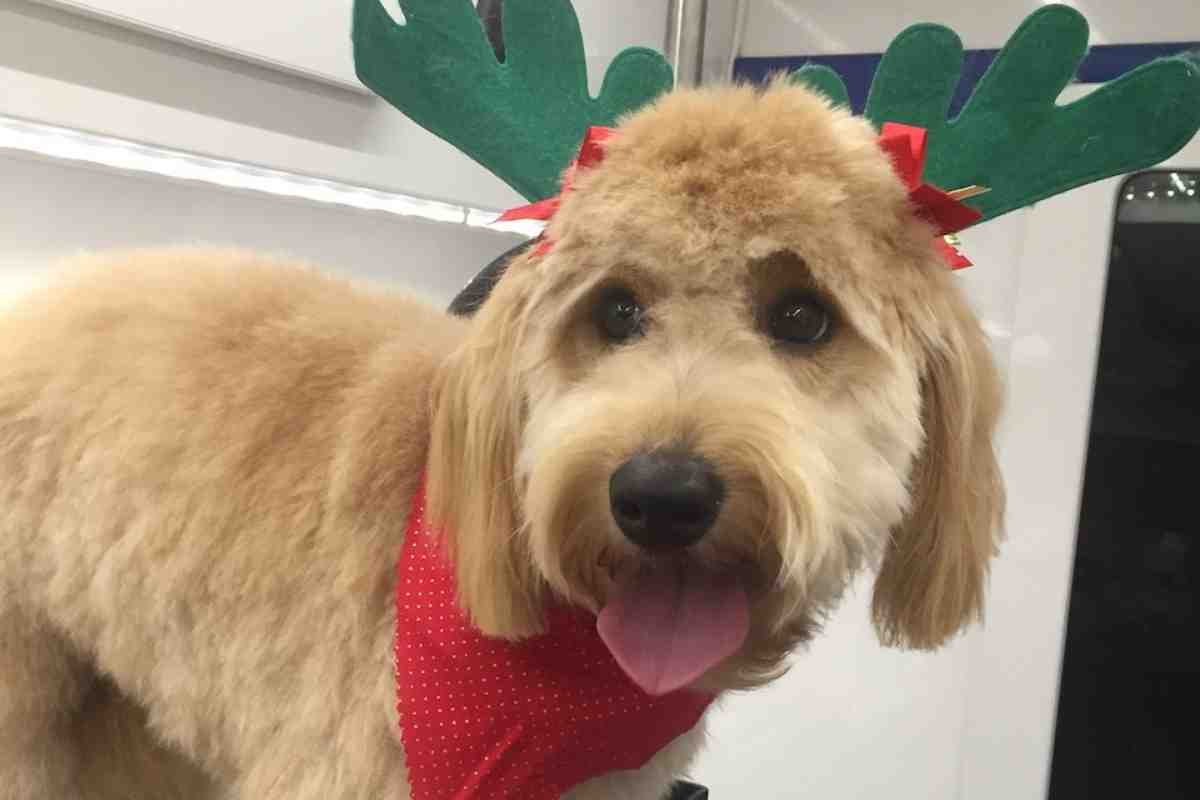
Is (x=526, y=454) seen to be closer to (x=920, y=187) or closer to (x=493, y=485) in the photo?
(x=493, y=485)

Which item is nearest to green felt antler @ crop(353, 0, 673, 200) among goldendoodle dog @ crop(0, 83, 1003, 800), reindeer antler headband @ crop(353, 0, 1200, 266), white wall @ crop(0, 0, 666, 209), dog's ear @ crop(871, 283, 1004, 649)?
reindeer antler headband @ crop(353, 0, 1200, 266)

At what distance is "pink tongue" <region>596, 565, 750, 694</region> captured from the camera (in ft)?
2.06

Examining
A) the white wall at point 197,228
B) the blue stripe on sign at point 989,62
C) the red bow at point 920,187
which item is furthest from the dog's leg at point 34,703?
the blue stripe on sign at point 989,62

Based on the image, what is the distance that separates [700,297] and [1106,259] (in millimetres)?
1001

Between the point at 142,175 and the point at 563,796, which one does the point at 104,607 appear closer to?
the point at 563,796

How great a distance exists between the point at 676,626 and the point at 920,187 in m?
0.32

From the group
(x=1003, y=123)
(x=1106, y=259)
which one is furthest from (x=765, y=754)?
(x=1003, y=123)

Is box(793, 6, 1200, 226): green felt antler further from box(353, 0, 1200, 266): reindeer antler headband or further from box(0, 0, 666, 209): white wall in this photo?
box(0, 0, 666, 209): white wall

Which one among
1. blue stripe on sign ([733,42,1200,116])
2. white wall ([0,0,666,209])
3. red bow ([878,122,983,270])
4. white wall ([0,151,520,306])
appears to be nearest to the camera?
red bow ([878,122,983,270])

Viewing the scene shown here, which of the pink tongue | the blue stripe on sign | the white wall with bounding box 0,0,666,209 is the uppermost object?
the blue stripe on sign

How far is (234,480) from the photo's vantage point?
800mm

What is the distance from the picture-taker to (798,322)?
0.67 meters

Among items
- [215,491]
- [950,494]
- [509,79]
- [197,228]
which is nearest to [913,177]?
[950,494]

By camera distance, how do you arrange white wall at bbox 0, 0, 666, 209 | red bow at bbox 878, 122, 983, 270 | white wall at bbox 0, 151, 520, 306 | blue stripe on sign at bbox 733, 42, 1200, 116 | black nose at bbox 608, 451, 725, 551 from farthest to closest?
blue stripe on sign at bbox 733, 42, 1200, 116, white wall at bbox 0, 151, 520, 306, white wall at bbox 0, 0, 666, 209, red bow at bbox 878, 122, 983, 270, black nose at bbox 608, 451, 725, 551
